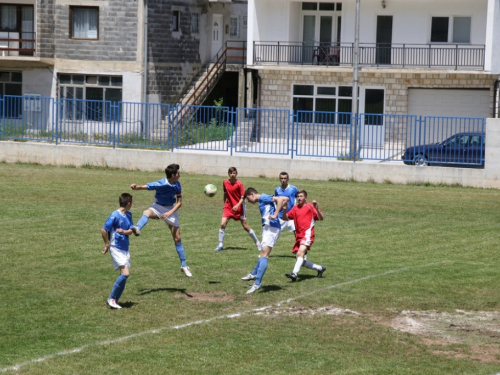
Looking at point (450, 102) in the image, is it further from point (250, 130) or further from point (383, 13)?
point (250, 130)

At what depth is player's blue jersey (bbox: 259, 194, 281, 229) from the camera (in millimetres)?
16719

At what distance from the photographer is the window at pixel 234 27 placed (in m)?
50.1

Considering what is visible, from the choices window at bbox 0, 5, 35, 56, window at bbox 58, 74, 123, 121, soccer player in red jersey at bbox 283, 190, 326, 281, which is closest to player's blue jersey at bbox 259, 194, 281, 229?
soccer player in red jersey at bbox 283, 190, 326, 281

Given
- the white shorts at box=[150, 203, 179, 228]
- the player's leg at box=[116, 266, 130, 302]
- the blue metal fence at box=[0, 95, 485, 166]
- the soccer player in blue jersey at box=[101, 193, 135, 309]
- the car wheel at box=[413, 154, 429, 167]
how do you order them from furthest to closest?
the car wheel at box=[413, 154, 429, 167] < the blue metal fence at box=[0, 95, 485, 166] < the white shorts at box=[150, 203, 179, 228] < the player's leg at box=[116, 266, 130, 302] < the soccer player in blue jersey at box=[101, 193, 135, 309]

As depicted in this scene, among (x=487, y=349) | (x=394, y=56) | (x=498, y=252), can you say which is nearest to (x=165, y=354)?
(x=487, y=349)

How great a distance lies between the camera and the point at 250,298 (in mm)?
16203

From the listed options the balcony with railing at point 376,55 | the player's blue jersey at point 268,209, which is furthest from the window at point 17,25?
the player's blue jersey at point 268,209

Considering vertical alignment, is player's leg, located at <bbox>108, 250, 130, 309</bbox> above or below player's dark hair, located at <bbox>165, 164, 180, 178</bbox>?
below

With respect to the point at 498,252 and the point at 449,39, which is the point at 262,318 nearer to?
the point at 498,252

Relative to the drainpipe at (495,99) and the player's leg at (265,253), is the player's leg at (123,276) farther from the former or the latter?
the drainpipe at (495,99)

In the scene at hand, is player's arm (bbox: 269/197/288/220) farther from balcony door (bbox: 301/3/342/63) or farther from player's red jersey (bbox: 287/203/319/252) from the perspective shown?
balcony door (bbox: 301/3/342/63)

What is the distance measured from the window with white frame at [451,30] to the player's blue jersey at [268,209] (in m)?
25.5

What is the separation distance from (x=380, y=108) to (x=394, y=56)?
2.34 meters

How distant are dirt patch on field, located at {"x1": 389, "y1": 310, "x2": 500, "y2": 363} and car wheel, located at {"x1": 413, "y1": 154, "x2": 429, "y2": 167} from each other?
17042 mm
